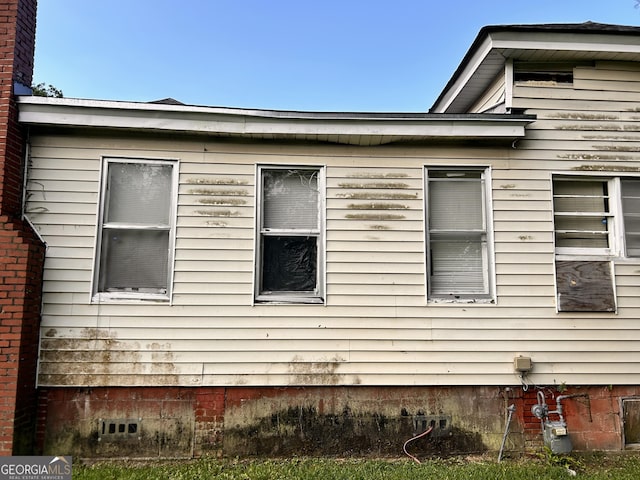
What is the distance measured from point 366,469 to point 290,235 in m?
2.57

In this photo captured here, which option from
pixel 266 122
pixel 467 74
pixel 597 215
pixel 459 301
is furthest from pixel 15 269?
pixel 597 215

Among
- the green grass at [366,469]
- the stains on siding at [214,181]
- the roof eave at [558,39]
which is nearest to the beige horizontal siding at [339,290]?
the stains on siding at [214,181]

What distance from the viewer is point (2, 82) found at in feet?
14.7

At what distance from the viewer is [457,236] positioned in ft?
16.4

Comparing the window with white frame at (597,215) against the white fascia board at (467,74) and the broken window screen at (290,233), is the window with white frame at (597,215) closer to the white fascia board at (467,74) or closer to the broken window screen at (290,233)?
the white fascia board at (467,74)

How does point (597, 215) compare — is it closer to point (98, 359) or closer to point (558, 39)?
point (558, 39)

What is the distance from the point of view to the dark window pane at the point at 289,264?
191 inches

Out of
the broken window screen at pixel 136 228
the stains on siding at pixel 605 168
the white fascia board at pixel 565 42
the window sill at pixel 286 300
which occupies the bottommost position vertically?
the window sill at pixel 286 300

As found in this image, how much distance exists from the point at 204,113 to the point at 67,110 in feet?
4.80

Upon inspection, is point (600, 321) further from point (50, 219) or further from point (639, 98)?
point (50, 219)

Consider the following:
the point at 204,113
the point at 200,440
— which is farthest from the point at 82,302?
the point at 204,113

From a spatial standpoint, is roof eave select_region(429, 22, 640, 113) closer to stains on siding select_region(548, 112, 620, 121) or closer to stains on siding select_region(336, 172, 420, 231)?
stains on siding select_region(548, 112, 620, 121)

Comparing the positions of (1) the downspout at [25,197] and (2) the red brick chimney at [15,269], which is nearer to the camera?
(2) the red brick chimney at [15,269]

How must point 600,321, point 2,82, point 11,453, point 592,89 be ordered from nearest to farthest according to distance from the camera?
point 11,453
point 2,82
point 600,321
point 592,89
